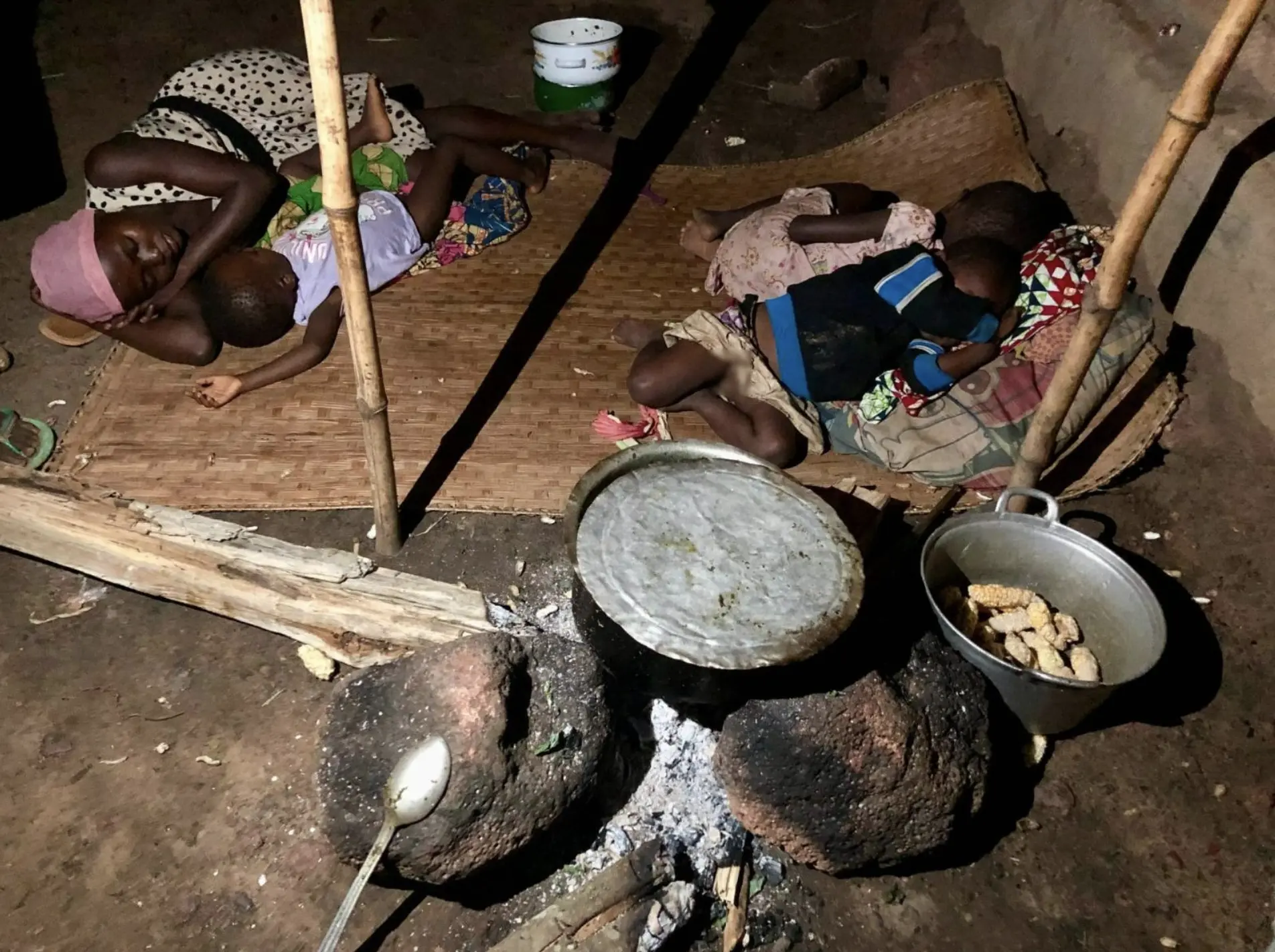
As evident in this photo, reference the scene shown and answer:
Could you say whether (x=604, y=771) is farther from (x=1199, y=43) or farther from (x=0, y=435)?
(x=1199, y=43)

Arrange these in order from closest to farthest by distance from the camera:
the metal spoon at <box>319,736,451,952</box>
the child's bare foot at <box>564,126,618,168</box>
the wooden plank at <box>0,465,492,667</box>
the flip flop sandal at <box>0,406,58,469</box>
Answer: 1. the metal spoon at <box>319,736,451,952</box>
2. the wooden plank at <box>0,465,492,667</box>
3. the flip flop sandal at <box>0,406,58,469</box>
4. the child's bare foot at <box>564,126,618,168</box>

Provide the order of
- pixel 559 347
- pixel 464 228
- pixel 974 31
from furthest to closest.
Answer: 1. pixel 974 31
2. pixel 464 228
3. pixel 559 347

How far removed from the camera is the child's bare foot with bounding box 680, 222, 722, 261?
337 centimetres

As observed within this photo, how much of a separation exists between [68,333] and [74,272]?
0.95ft

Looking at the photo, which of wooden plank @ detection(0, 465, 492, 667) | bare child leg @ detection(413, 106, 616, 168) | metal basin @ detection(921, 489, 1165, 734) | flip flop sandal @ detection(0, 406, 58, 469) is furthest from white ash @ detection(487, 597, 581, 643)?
bare child leg @ detection(413, 106, 616, 168)

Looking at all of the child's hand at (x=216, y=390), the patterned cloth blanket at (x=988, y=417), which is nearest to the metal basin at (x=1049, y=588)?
the patterned cloth blanket at (x=988, y=417)

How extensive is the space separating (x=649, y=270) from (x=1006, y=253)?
1270 millimetres

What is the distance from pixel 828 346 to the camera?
2711 millimetres

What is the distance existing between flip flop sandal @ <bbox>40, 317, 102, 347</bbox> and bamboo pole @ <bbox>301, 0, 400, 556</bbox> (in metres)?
1.40

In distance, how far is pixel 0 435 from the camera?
2.51 metres

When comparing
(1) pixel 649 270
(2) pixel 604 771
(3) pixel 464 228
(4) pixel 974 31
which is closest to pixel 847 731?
(2) pixel 604 771

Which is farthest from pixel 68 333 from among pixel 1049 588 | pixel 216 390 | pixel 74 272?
pixel 1049 588

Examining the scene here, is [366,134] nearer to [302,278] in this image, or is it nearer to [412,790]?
[302,278]

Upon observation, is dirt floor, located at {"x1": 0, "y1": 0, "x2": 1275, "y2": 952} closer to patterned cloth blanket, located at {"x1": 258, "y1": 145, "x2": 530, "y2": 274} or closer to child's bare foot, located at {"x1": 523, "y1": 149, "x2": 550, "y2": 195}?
patterned cloth blanket, located at {"x1": 258, "y1": 145, "x2": 530, "y2": 274}
